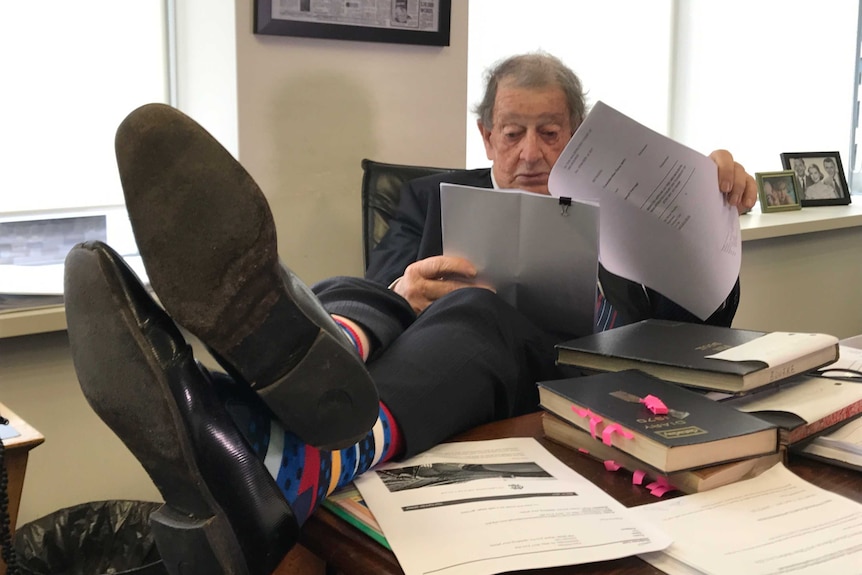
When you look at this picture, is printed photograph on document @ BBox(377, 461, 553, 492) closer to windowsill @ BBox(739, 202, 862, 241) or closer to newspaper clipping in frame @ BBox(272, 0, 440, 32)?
newspaper clipping in frame @ BBox(272, 0, 440, 32)

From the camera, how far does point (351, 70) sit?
6.48 ft

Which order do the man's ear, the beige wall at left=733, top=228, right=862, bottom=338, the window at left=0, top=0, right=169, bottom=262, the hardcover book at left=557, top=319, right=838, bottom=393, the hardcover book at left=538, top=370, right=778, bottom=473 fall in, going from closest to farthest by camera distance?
1. the hardcover book at left=538, top=370, right=778, bottom=473
2. the hardcover book at left=557, top=319, right=838, bottom=393
3. the window at left=0, top=0, right=169, bottom=262
4. the man's ear
5. the beige wall at left=733, top=228, right=862, bottom=338

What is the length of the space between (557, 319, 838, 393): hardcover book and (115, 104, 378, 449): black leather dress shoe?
395mm

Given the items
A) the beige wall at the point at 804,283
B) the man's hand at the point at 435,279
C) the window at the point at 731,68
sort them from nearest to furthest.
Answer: the man's hand at the point at 435,279, the beige wall at the point at 804,283, the window at the point at 731,68

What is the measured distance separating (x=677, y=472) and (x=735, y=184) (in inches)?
22.7

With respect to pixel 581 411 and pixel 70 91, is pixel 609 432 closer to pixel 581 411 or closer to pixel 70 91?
pixel 581 411

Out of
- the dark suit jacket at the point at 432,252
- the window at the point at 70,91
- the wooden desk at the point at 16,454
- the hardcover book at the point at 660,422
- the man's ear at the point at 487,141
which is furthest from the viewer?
the man's ear at the point at 487,141

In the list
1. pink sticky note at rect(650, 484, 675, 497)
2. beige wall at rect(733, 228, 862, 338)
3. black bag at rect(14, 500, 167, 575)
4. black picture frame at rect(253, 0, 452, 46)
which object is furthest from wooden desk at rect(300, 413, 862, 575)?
beige wall at rect(733, 228, 862, 338)

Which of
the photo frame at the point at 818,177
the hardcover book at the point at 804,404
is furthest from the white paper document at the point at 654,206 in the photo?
the photo frame at the point at 818,177

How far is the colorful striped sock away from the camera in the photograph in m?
0.81

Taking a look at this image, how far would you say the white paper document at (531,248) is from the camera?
122 cm

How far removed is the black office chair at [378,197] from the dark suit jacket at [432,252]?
1.6 inches

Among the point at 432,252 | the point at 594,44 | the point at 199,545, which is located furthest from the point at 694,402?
the point at 594,44

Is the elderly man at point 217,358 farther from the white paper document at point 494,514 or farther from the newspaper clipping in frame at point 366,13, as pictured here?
the newspaper clipping in frame at point 366,13
